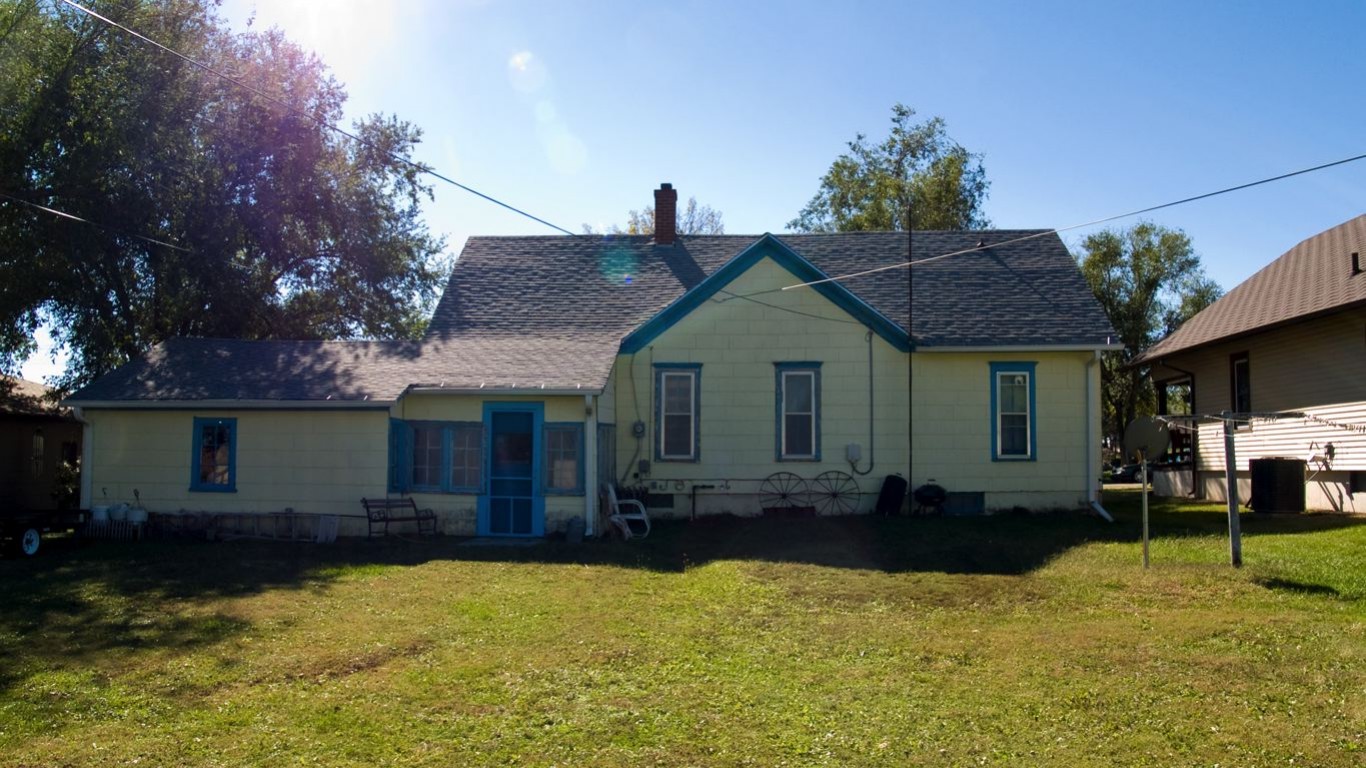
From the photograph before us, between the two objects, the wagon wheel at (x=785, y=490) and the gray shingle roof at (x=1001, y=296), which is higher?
the gray shingle roof at (x=1001, y=296)

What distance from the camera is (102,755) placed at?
6.48 metres

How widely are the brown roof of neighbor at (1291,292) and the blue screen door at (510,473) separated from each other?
13671mm

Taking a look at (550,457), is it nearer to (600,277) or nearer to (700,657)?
(600,277)

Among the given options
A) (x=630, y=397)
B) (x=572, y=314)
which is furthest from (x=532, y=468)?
(x=572, y=314)

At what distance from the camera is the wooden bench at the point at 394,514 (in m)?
16.7

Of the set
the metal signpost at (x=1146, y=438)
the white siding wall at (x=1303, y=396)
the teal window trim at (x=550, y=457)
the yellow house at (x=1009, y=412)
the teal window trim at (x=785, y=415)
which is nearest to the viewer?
the metal signpost at (x=1146, y=438)

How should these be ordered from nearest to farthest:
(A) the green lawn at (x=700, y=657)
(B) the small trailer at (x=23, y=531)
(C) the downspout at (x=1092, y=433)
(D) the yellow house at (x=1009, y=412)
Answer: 1. (A) the green lawn at (x=700, y=657)
2. (B) the small trailer at (x=23, y=531)
3. (C) the downspout at (x=1092, y=433)
4. (D) the yellow house at (x=1009, y=412)

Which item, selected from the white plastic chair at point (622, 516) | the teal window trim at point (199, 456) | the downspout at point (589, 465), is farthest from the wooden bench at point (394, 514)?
the white plastic chair at point (622, 516)

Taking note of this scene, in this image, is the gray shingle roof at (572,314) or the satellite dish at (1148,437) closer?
the satellite dish at (1148,437)

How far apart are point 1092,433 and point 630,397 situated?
328 inches

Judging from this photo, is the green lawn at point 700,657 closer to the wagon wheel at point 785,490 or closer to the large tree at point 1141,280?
the wagon wheel at point 785,490

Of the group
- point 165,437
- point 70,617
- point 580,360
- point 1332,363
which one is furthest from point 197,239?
→ point 1332,363

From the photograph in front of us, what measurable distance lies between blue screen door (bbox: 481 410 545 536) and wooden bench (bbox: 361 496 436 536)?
0.95 meters

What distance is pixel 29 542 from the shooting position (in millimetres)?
15922
